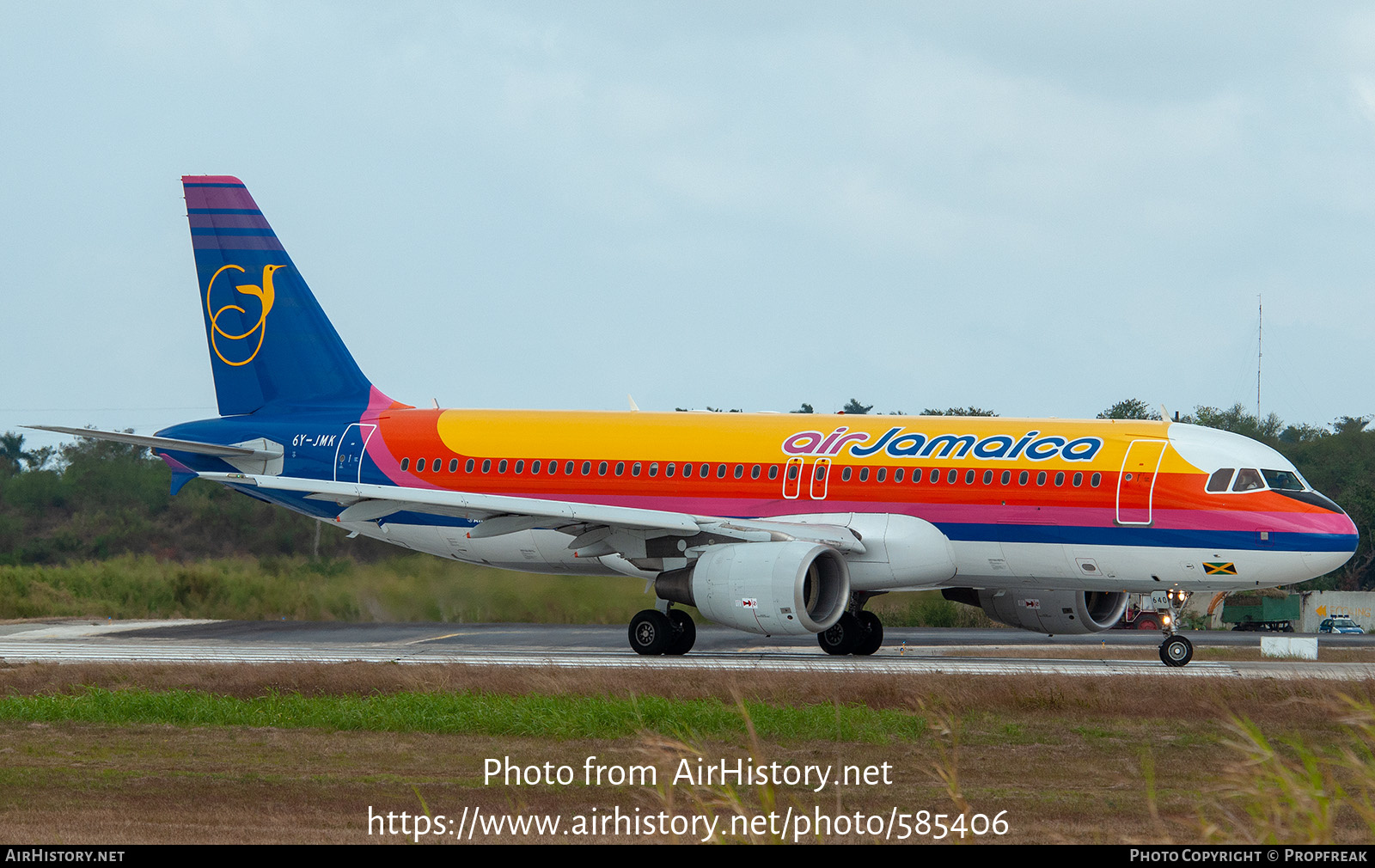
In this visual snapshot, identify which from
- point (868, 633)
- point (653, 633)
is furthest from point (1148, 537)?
point (653, 633)

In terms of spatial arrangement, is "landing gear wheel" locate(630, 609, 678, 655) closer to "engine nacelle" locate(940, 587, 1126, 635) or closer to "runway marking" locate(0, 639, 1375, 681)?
"runway marking" locate(0, 639, 1375, 681)

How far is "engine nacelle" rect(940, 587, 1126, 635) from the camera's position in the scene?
24.0 metres

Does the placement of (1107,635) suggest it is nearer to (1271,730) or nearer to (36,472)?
(1271,730)

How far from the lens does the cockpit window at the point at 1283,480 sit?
21703 millimetres

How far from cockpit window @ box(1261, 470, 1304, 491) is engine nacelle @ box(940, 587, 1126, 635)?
3.13 metres

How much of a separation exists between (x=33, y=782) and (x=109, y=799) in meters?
1.20

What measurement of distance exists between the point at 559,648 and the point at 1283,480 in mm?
12607

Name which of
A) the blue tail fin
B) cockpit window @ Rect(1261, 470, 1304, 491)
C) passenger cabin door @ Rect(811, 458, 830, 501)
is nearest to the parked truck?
cockpit window @ Rect(1261, 470, 1304, 491)

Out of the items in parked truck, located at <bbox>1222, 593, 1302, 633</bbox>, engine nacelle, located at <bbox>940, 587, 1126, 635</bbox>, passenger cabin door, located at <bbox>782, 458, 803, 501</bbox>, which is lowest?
parked truck, located at <bbox>1222, 593, 1302, 633</bbox>

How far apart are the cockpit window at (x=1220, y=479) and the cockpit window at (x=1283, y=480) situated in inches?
19.8
